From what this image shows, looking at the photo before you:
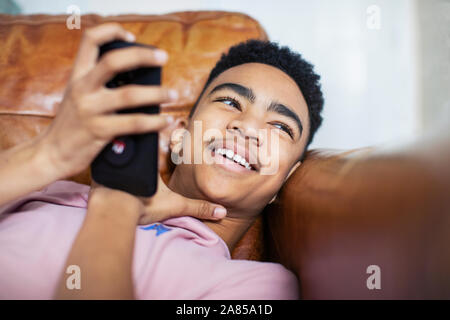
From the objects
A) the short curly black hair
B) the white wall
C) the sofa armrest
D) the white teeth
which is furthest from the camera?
the white wall

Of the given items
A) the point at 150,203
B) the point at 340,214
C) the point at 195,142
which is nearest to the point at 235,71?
the point at 195,142

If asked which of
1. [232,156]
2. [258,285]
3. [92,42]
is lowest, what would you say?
[258,285]

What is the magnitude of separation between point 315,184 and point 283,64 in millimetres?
518

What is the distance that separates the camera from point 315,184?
0.74 meters

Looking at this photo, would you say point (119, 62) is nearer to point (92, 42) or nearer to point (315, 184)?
point (92, 42)

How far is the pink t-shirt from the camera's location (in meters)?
0.61

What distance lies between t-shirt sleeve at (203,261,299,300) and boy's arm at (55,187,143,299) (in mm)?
180

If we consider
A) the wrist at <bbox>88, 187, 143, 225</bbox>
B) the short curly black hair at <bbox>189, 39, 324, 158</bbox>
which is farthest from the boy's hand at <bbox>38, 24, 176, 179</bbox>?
the short curly black hair at <bbox>189, 39, 324, 158</bbox>

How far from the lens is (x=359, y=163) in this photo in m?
0.60

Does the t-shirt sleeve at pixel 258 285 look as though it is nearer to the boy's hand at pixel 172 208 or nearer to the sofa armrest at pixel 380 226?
the sofa armrest at pixel 380 226

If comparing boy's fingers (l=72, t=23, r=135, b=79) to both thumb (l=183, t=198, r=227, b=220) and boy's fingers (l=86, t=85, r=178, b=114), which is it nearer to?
boy's fingers (l=86, t=85, r=178, b=114)

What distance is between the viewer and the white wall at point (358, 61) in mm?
1670

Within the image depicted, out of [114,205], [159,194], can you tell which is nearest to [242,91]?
[159,194]
